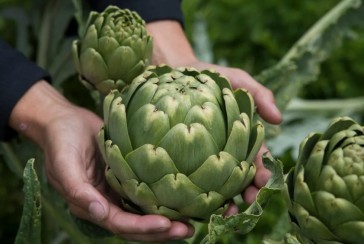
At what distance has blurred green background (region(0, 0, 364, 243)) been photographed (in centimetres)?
145

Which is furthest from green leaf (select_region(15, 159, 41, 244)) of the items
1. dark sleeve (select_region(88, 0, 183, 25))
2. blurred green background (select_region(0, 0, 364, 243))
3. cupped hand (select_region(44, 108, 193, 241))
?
blurred green background (select_region(0, 0, 364, 243))

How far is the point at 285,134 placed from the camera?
1643 millimetres

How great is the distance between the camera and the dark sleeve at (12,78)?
3.45ft

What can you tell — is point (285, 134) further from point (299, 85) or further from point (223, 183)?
point (223, 183)

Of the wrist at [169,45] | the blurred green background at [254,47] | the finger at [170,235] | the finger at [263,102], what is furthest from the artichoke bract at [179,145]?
the blurred green background at [254,47]

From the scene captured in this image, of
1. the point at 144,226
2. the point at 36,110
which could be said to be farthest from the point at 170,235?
the point at 36,110

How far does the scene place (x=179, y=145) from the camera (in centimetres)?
83

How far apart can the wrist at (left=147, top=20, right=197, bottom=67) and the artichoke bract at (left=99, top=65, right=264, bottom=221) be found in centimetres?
27

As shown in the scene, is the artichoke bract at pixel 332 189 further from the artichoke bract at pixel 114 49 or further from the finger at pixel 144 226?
the artichoke bract at pixel 114 49

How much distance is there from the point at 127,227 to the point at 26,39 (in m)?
0.66

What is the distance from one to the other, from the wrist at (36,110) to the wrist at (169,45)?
0.59 feet

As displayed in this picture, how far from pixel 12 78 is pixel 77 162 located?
0.19m

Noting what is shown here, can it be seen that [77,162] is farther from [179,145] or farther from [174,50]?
[174,50]

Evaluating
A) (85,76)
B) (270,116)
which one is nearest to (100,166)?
(85,76)
